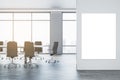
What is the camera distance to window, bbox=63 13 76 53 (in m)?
15.7

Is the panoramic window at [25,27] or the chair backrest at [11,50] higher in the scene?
the panoramic window at [25,27]

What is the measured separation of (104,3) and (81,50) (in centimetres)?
172

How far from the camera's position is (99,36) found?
870 cm

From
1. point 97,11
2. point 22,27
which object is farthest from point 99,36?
point 22,27

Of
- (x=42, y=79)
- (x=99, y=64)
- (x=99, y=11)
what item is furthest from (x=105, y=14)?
(x=42, y=79)

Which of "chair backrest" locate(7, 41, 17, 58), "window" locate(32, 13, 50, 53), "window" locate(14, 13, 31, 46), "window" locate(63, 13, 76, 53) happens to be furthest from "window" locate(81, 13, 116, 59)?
"window" locate(14, 13, 31, 46)

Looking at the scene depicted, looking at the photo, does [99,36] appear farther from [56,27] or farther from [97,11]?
[56,27]

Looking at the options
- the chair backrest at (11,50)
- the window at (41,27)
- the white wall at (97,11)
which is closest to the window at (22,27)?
the window at (41,27)

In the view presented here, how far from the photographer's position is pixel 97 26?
8664mm

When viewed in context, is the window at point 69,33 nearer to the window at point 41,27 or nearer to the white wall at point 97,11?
the window at point 41,27

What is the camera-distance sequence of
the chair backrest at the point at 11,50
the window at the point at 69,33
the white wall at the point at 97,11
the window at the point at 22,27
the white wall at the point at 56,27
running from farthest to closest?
the window at the point at 22,27
the window at the point at 69,33
the white wall at the point at 56,27
the chair backrest at the point at 11,50
the white wall at the point at 97,11

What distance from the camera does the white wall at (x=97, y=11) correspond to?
337 inches

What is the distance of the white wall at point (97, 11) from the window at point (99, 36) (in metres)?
0.13

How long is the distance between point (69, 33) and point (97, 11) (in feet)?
24.6
